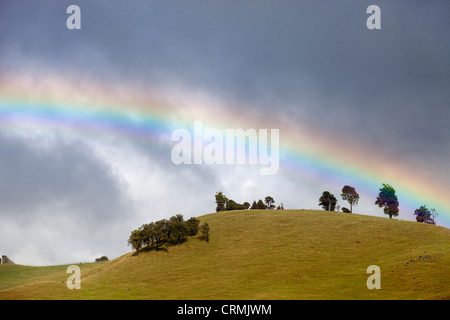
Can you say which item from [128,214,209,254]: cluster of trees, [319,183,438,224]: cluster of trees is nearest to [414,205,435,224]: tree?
[319,183,438,224]: cluster of trees

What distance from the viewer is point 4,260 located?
172625 millimetres

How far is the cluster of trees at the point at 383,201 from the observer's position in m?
134

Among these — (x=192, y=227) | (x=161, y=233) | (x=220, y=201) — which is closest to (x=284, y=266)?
(x=192, y=227)

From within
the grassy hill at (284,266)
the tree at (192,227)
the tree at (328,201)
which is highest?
the tree at (328,201)

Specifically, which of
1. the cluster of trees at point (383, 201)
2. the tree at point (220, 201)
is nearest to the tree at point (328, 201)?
the cluster of trees at point (383, 201)

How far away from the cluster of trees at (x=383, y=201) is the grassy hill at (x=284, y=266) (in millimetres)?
30847

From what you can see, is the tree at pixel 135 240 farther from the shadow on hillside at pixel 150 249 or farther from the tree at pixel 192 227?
the tree at pixel 192 227

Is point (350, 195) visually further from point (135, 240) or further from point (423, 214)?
point (135, 240)

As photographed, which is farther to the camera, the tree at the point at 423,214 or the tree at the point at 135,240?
the tree at the point at 423,214

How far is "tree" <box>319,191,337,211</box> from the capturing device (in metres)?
146

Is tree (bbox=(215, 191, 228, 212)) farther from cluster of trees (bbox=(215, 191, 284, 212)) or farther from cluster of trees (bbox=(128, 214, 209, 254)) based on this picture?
cluster of trees (bbox=(128, 214, 209, 254))

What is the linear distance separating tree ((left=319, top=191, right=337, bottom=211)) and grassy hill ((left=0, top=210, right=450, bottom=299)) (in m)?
31.8
